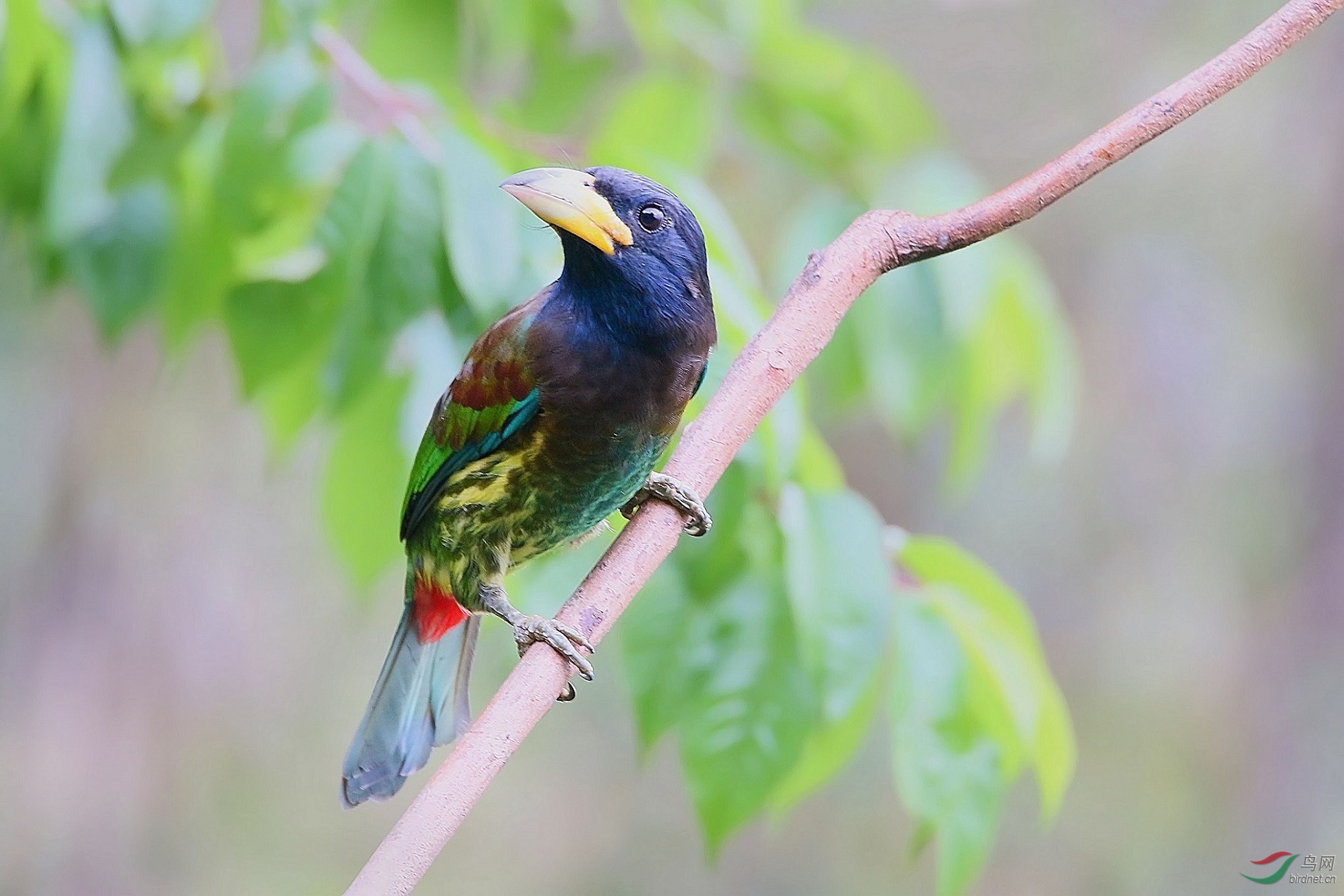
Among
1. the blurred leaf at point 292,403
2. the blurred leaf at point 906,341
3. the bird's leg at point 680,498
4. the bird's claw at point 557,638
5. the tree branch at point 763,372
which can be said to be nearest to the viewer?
the tree branch at point 763,372

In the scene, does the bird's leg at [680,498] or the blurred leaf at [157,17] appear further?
the blurred leaf at [157,17]

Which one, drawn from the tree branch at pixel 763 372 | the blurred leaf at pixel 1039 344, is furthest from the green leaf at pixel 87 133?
the blurred leaf at pixel 1039 344

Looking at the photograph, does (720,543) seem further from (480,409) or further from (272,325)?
(272,325)

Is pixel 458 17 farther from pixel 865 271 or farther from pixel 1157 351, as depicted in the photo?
pixel 1157 351

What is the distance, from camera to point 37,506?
17.0 feet

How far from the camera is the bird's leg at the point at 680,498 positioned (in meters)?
1.88

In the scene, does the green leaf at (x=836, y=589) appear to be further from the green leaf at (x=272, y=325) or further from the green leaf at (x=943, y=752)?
the green leaf at (x=272, y=325)

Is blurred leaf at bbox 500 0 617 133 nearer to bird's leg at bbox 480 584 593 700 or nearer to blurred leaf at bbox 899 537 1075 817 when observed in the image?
bird's leg at bbox 480 584 593 700

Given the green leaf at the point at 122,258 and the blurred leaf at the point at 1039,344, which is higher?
the blurred leaf at the point at 1039,344

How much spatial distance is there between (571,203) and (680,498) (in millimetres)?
481

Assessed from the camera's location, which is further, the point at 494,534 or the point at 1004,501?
the point at 1004,501

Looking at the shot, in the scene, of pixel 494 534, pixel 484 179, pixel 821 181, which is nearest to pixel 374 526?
pixel 494 534

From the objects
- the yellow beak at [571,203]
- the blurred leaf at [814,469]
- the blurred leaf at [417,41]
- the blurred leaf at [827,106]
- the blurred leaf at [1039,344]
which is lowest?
the yellow beak at [571,203]

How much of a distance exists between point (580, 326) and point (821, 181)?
99 centimetres
